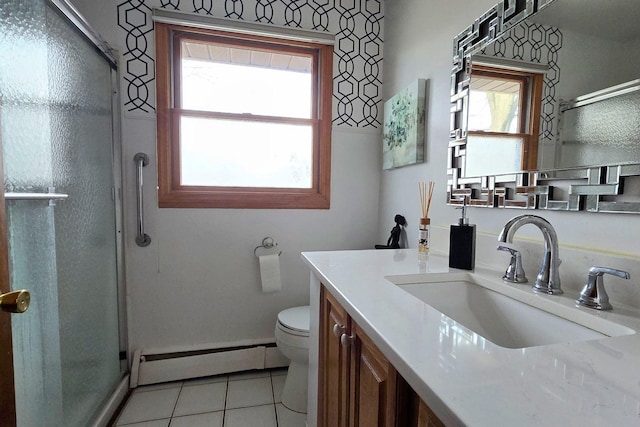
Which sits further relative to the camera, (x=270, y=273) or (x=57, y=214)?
(x=270, y=273)

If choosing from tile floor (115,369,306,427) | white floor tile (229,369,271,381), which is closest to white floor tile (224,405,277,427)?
tile floor (115,369,306,427)

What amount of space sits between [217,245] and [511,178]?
1561 millimetres

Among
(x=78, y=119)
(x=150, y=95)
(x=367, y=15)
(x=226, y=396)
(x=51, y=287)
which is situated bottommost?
(x=226, y=396)

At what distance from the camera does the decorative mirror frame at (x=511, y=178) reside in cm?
75

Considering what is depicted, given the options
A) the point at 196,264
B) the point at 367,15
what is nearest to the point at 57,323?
the point at 196,264

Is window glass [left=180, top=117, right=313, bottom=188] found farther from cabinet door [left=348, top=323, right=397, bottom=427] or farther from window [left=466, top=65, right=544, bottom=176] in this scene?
cabinet door [left=348, top=323, right=397, bottom=427]

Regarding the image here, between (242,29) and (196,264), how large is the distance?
1.42m

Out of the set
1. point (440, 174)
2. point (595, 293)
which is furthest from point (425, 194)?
point (595, 293)

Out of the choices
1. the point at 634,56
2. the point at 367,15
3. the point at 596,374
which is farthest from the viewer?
the point at 367,15

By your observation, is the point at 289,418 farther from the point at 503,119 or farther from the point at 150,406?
the point at 503,119

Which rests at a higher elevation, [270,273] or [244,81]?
[244,81]

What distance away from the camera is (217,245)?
1875mm

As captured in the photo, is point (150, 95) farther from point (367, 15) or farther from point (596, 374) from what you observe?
point (596, 374)

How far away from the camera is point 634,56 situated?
0.72 metres
